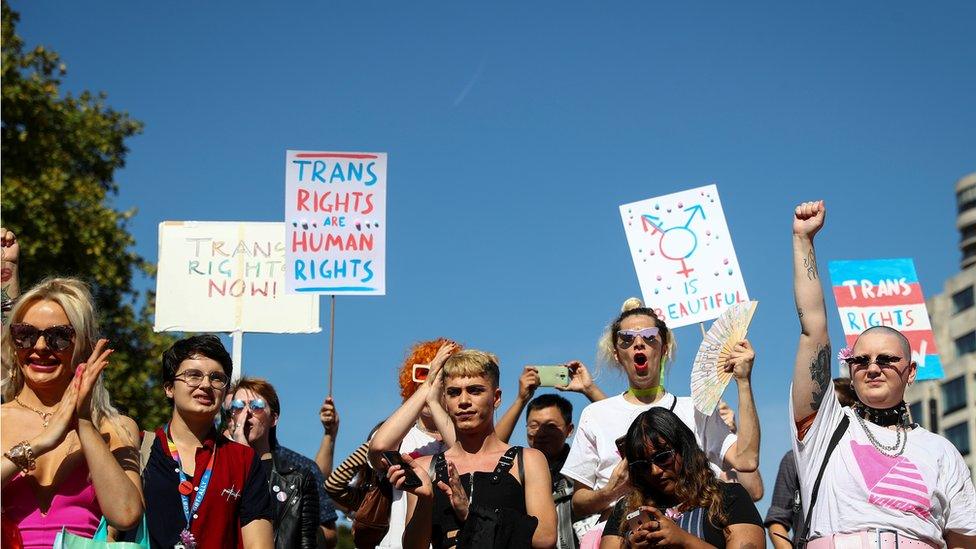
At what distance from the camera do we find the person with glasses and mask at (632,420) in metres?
6.03

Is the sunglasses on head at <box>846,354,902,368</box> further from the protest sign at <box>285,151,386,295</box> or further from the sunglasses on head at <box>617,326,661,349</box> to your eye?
the protest sign at <box>285,151,386,295</box>

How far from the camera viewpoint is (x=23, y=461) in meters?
4.59

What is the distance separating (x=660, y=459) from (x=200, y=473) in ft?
5.97

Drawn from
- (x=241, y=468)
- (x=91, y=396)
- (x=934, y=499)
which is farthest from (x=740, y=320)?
(x=91, y=396)

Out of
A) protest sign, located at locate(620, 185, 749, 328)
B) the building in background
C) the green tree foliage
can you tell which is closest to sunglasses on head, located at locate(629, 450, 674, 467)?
protest sign, located at locate(620, 185, 749, 328)

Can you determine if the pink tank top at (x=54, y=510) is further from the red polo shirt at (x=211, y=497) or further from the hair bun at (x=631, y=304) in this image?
the hair bun at (x=631, y=304)

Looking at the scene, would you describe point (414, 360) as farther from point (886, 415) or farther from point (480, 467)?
point (886, 415)

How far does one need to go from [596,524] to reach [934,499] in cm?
154

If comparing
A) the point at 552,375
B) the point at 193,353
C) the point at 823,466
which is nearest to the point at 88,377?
the point at 193,353

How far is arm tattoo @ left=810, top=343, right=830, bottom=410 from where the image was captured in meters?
5.34

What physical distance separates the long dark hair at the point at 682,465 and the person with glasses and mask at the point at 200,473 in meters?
1.48

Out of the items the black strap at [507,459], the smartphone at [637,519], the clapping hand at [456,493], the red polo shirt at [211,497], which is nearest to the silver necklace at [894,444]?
the smartphone at [637,519]

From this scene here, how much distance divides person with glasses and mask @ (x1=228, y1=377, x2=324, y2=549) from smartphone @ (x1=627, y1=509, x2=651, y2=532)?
1886 mm

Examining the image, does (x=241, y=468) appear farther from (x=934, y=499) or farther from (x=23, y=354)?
(x=934, y=499)
